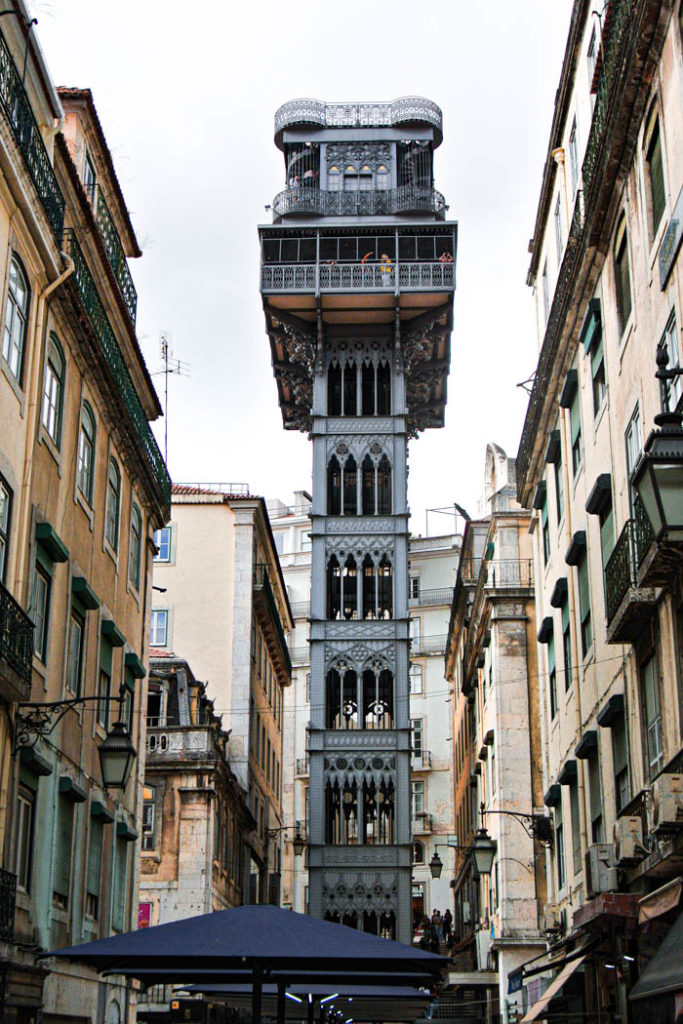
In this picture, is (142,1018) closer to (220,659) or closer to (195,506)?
(220,659)

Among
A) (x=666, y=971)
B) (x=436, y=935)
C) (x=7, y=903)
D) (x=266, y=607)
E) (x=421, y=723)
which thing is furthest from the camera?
(x=421, y=723)

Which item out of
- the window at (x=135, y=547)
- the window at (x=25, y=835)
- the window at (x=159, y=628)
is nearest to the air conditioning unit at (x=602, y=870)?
the window at (x=25, y=835)

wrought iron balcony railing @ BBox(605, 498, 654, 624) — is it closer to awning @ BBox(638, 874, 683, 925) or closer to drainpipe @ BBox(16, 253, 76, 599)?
awning @ BBox(638, 874, 683, 925)

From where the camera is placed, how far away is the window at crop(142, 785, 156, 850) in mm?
36062

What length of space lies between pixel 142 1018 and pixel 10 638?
21189 millimetres

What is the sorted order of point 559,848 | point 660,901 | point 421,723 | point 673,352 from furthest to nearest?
1. point 421,723
2. point 559,848
3. point 673,352
4. point 660,901

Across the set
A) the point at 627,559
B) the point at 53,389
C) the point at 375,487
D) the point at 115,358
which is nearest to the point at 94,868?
the point at 53,389

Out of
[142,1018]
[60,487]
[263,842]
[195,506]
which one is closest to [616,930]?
[60,487]

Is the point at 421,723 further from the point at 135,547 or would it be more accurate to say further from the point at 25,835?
the point at 25,835

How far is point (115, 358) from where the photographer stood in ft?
77.4

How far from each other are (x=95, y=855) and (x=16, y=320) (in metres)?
9.64

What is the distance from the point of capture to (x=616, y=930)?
1655 centimetres

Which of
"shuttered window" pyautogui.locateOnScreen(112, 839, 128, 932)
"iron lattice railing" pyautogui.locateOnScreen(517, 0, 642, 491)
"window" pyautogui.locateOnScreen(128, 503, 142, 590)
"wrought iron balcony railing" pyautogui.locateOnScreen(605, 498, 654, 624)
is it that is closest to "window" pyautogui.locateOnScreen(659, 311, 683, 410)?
"wrought iron balcony railing" pyautogui.locateOnScreen(605, 498, 654, 624)

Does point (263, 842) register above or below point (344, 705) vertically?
below
